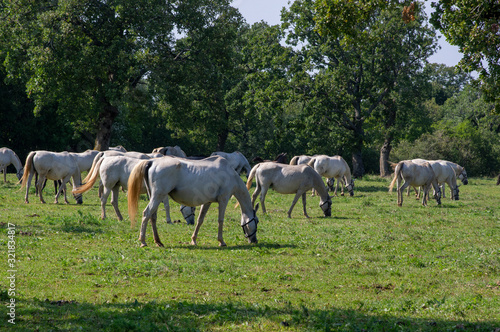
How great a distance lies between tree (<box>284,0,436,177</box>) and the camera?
4088 cm

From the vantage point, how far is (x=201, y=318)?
281 inches

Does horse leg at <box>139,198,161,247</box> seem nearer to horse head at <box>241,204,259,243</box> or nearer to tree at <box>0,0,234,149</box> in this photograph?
horse head at <box>241,204,259,243</box>

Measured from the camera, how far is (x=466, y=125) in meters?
75.3

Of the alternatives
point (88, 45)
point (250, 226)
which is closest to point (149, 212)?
point (250, 226)

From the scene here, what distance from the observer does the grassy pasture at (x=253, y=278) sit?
712 centimetres

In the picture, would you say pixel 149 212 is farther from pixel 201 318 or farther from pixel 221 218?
pixel 201 318

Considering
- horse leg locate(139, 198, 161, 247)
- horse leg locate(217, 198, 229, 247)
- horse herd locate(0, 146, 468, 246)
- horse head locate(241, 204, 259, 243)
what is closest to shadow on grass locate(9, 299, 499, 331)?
horse leg locate(139, 198, 161, 247)

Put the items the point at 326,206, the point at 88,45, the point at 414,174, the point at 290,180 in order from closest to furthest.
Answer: the point at 290,180 → the point at 326,206 → the point at 414,174 → the point at 88,45

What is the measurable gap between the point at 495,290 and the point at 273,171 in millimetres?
11691

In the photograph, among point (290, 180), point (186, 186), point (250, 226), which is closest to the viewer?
point (186, 186)

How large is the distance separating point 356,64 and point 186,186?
32.2 meters

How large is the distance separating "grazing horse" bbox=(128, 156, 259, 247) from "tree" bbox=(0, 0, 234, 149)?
19814 millimetres

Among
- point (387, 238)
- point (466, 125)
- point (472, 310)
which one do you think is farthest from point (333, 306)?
point (466, 125)

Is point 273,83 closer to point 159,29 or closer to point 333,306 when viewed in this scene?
point 159,29
